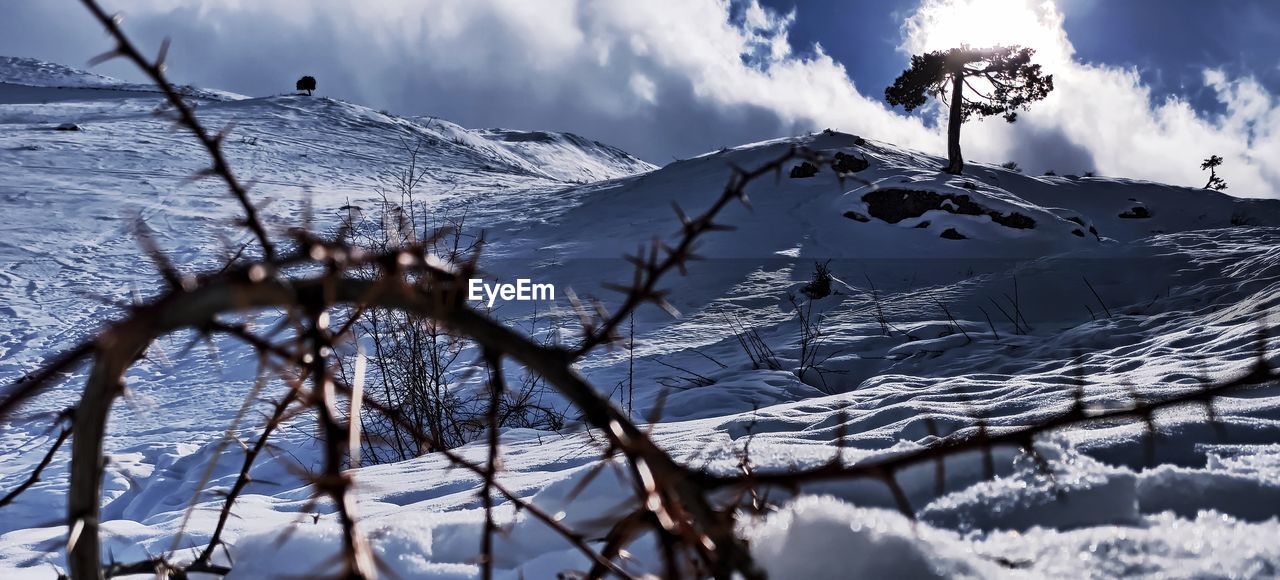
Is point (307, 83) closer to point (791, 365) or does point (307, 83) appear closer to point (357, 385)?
point (791, 365)

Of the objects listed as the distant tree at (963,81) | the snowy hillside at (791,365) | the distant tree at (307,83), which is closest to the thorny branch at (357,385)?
the snowy hillside at (791,365)

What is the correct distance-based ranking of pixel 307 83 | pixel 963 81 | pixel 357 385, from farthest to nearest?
1. pixel 307 83
2. pixel 963 81
3. pixel 357 385

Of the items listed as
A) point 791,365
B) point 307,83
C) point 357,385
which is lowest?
point 791,365

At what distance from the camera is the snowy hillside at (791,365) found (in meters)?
1.22

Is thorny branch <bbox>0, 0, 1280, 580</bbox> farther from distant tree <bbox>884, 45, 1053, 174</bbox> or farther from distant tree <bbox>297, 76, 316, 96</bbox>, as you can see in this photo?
distant tree <bbox>297, 76, 316, 96</bbox>

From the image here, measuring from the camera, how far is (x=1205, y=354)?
3574 millimetres

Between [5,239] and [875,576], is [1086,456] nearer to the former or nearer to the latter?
[875,576]

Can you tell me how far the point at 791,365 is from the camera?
5543 millimetres

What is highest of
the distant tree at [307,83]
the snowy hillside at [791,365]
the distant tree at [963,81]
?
the distant tree at [307,83]

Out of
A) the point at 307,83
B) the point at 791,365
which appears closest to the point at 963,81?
the point at 791,365

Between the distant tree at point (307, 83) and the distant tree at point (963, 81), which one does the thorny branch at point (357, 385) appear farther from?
the distant tree at point (307, 83)

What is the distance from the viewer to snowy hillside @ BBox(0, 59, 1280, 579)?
1223mm

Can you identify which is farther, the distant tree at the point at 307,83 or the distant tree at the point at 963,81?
the distant tree at the point at 307,83

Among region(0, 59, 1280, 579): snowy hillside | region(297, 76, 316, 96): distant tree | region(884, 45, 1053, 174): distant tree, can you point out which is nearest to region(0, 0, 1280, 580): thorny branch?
region(0, 59, 1280, 579): snowy hillside
